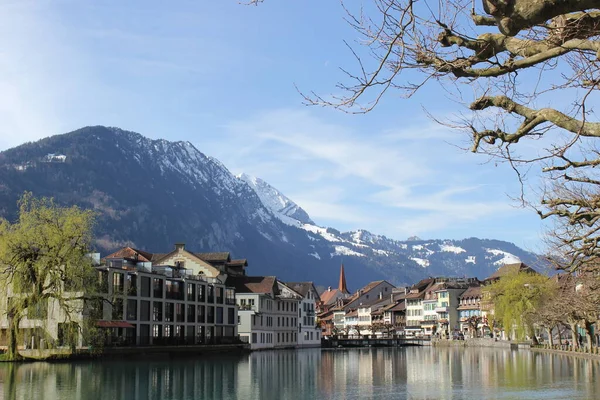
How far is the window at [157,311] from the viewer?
76.6 m

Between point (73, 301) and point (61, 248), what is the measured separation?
5094mm

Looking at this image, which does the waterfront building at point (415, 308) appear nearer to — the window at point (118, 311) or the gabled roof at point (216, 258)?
the gabled roof at point (216, 258)

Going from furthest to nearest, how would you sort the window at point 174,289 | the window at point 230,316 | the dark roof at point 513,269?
the dark roof at point 513,269 → the window at point 230,316 → the window at point 174,289

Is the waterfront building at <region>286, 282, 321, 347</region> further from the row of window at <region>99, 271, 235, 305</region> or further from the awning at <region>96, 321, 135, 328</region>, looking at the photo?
the awning at <region>96, 321, 135, 328</region>

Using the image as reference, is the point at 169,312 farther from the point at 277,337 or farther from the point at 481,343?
the point at 481,343

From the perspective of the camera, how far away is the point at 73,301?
5669 centimetres

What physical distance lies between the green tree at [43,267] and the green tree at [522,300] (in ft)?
191

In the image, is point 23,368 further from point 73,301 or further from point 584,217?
point 584,217

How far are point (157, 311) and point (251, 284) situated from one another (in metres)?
28.6

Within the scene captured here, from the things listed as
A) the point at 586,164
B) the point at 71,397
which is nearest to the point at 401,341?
the point at 71,397

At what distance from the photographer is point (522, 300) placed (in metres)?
90.7

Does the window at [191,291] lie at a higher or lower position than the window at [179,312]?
higher

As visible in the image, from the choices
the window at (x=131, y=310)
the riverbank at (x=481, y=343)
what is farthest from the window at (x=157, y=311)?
the riverbank at (x=481, y=343)

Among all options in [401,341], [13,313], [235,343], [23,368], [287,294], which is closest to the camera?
[23,368]
